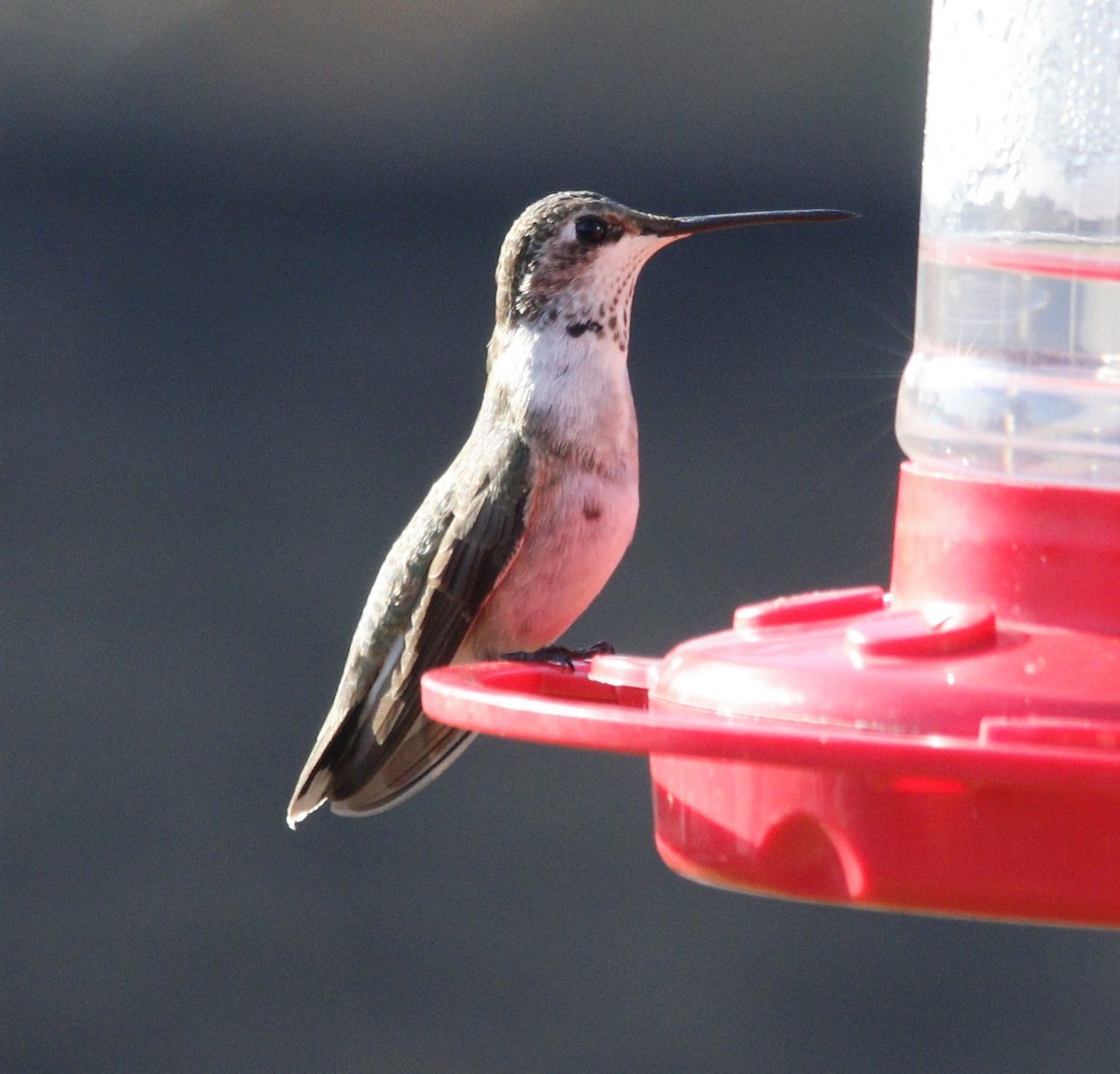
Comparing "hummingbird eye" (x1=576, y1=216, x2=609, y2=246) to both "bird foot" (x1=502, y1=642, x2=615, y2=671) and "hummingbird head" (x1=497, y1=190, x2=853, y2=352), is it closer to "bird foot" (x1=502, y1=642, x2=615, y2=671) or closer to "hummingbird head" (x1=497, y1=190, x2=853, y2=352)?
"hummingbird head" (x1=497, y1=190, x2=853, y2=352)

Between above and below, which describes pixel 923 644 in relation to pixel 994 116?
below

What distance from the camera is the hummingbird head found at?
12.3ft

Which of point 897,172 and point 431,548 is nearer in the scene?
point 431,548

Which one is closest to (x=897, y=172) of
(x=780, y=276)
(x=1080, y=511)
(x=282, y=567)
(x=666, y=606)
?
(x=780, y=276)

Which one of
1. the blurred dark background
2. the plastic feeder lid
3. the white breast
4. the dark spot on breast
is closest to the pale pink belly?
the white breast

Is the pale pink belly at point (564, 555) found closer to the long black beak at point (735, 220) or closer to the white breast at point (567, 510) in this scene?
the white breast at point (567, 510)

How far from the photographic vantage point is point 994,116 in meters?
2.92

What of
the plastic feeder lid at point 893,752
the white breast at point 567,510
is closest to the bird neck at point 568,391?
the white breast at point 567,510

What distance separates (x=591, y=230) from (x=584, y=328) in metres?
0.18

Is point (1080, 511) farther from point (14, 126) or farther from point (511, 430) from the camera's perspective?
point (14, 126)

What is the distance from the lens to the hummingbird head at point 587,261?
3.74 meters

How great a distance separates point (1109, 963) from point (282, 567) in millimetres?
3271

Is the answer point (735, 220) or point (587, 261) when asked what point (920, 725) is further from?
point (587, 261)

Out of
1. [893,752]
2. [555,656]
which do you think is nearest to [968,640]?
[893,752]
